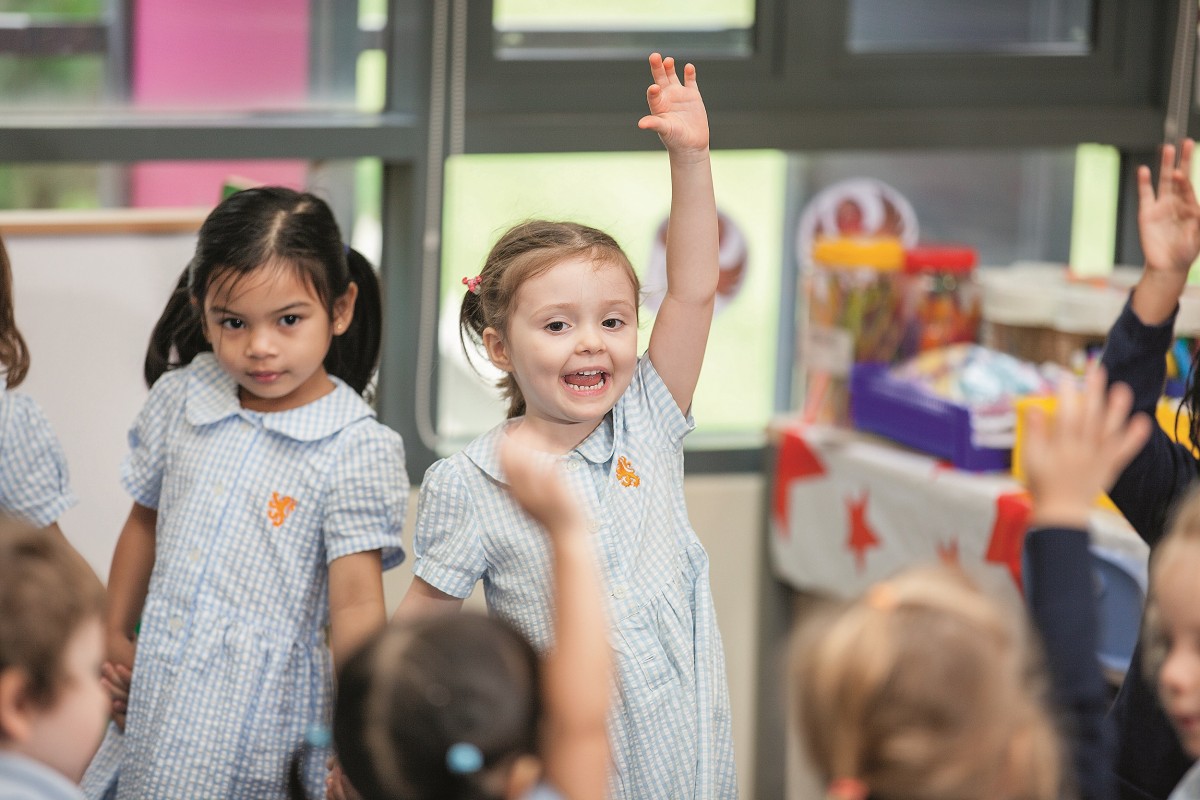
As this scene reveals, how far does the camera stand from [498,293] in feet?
5.75

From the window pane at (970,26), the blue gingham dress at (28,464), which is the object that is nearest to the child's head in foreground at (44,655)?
the blue gingham dress at (28,464)

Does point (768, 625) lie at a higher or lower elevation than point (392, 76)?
lower

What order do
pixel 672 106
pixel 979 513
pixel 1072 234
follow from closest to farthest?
pixel 672 106
pixel 979 513
pixel 1072 234

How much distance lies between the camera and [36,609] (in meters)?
1.20

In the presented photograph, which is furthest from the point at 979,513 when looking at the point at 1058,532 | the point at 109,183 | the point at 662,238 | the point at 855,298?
the point at 109,183

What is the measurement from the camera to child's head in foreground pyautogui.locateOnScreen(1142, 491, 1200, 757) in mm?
1267

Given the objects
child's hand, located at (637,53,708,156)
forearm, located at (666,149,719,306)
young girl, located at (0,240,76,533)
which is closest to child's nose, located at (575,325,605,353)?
forearm, located at (666,149,719,306)

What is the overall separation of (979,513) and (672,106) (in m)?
1.07

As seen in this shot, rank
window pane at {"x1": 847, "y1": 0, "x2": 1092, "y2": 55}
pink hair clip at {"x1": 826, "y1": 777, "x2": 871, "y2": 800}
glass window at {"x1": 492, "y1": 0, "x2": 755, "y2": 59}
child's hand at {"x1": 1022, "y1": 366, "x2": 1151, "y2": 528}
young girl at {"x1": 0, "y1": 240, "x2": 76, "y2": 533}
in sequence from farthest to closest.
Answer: window pane at {"x1": 847, "y1": 0, "x2": 1092, "y2": 55} → glass window at {"x1": 492, "y1": 0, "x2": 755, "y2": 59} → young girl at {"x1": 0, "y1": 240, "x2": 76, "y2": 533} → child's hand at {"x1": 1022, "y1": 366, "x2": 1151, "y2": 528} → pink hair clip at {"x1": 826, "y1": 777, "x2": 871, "y2": 800}

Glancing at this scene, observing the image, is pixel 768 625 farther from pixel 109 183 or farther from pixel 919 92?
pixel 109 183

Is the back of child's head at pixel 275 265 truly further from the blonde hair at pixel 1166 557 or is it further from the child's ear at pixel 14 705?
the blonde hair at pixel 1166 557

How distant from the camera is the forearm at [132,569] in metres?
1.95

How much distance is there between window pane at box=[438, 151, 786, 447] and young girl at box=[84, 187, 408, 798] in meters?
0.97

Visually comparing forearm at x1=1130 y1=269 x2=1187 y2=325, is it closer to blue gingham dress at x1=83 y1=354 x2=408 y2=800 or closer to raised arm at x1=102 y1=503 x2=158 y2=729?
blue gingham dress at x1=83 y1=354 x2=408 y2=800
